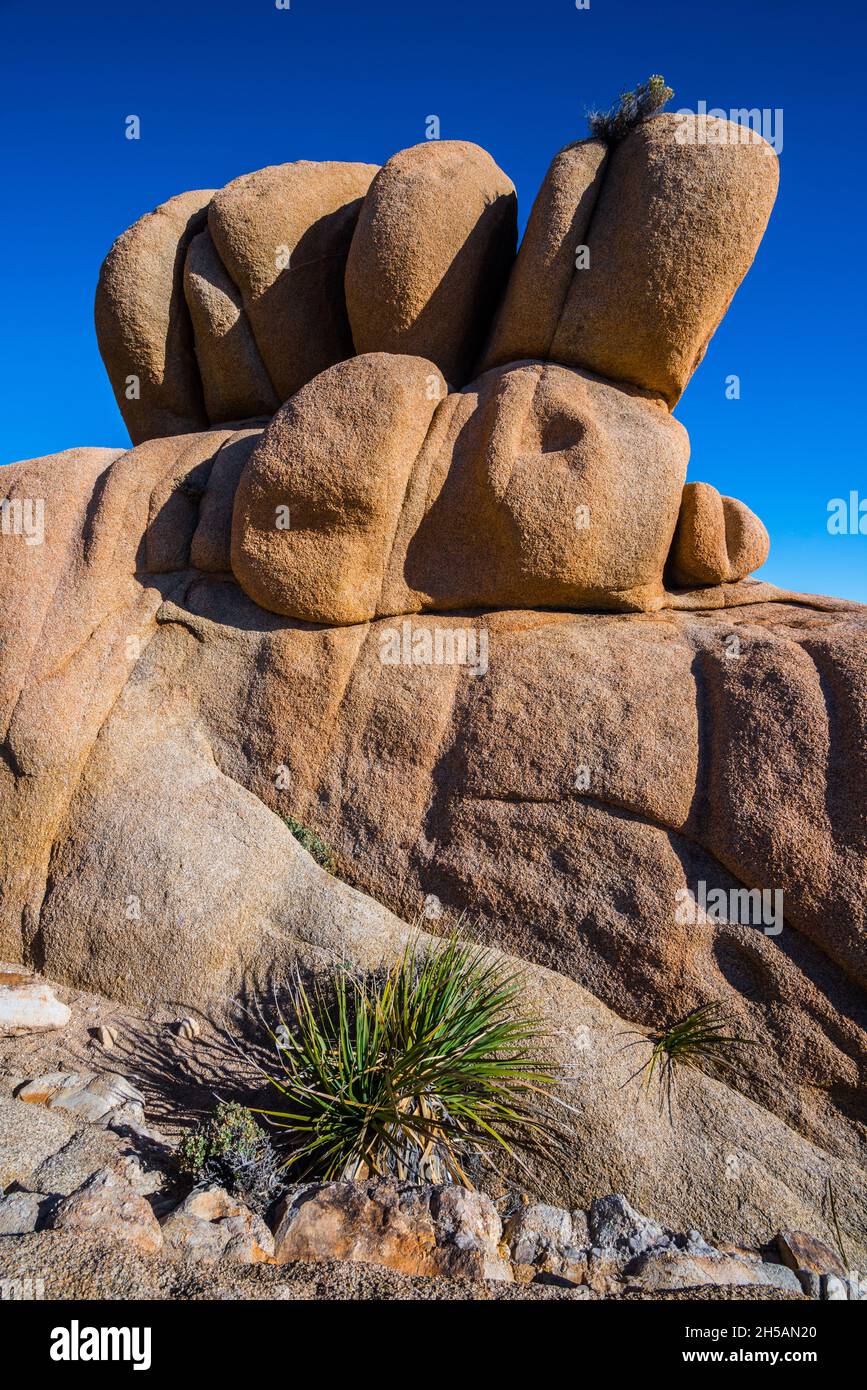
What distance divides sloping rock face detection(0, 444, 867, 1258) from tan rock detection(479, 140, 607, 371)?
9.32 ft

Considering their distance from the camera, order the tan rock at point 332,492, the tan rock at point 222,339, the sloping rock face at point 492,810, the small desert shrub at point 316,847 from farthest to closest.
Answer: the tan rock at point 222,339 → the tan rock at point 332,492 → the small desert shrub at point 316,847 → the sloping rock face at point 492,810

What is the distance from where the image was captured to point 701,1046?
5355 mm

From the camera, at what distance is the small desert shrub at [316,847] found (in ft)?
21.0

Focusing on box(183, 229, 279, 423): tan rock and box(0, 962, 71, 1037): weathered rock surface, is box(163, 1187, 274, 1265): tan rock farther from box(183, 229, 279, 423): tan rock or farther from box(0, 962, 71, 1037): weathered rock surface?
box(183, 229, 279, 423): tan rock

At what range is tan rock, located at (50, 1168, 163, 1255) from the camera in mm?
3316

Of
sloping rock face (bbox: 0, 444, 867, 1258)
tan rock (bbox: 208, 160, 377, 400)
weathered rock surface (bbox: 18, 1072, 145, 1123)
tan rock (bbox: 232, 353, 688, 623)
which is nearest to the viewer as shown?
weathered rock surface (bbox: 18, 1072, 145, 1123)

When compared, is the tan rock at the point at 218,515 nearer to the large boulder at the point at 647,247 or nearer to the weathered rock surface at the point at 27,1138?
the large boulder at the point at 647,247

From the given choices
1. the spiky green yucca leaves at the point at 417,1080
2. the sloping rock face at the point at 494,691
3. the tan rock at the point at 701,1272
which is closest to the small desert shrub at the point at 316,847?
the sloping rock face at the point at 494,691

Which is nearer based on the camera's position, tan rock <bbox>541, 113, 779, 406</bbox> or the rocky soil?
the rocky soil

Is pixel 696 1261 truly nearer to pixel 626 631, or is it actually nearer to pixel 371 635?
pixel 626 631

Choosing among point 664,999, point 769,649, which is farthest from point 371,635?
point 664,999

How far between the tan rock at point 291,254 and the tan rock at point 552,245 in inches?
85.8

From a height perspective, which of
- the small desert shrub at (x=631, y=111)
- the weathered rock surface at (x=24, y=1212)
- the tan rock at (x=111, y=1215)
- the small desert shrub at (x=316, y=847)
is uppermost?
the small desert shrub at (x=631, y=111)

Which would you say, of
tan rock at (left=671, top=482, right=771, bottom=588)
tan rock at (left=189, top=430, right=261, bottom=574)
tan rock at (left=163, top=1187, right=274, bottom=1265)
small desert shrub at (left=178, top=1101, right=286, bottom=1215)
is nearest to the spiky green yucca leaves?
small desert shrub at (left=178, top=1101, right=286, bottom=1215)
